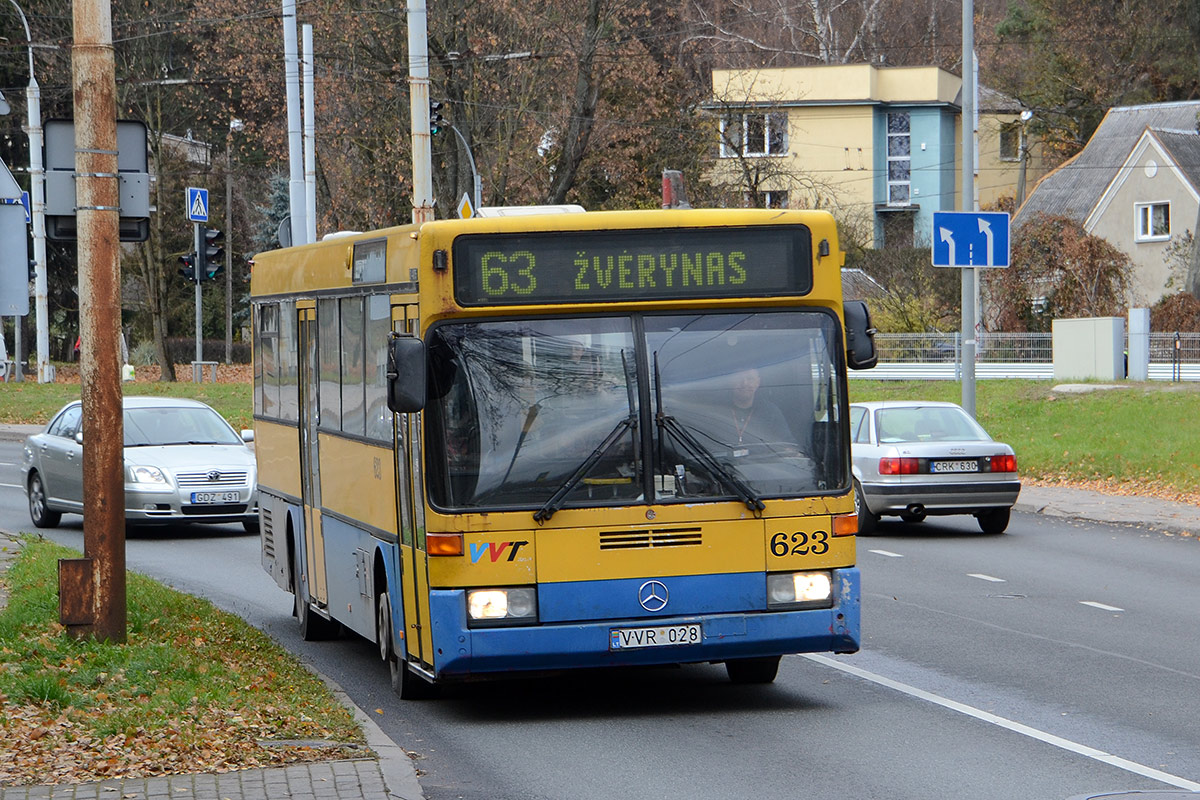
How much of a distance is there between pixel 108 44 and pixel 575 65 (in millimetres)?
33778

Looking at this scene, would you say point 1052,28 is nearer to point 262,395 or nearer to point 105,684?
point 262,395

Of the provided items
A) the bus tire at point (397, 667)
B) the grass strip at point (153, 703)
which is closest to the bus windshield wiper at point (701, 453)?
the bus tire at point (397, 667)

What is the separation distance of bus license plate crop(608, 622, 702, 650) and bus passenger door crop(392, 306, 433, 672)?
0.93 meters

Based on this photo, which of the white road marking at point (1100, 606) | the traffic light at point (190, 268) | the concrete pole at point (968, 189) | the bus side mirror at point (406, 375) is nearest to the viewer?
the bus side mirror at point (406, 375)

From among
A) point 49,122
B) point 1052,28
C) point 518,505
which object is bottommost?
point 518,505

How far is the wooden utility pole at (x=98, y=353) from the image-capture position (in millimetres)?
10461

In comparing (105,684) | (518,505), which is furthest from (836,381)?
(105,684)

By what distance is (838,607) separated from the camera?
9383 mm

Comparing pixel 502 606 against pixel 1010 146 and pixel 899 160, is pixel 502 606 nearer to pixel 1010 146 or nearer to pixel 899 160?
pixel 899 160

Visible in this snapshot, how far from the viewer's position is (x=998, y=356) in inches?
1784

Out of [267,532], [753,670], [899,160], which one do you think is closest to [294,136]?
[267,532]

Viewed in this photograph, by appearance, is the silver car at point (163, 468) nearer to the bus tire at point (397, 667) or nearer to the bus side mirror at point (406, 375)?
the bus tire at point (397, 667)

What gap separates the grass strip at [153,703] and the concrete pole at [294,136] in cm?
1950

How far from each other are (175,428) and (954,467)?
899cm
